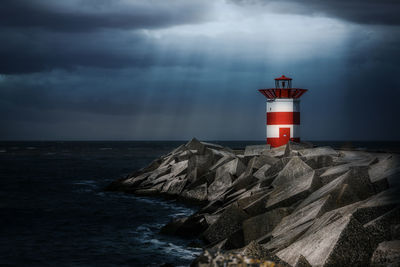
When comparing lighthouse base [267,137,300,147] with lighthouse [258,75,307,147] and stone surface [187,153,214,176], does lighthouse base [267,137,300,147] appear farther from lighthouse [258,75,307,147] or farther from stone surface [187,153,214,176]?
stone surface [187,153,214,176]

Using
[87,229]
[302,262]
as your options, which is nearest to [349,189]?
[302,262]

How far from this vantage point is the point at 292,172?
10.3 m

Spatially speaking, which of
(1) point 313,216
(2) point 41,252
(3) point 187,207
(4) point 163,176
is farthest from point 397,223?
(4) point 163,176

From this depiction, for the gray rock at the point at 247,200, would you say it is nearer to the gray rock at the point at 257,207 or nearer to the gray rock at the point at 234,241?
the gray rock at the point at 257,207

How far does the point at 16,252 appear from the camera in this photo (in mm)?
9938

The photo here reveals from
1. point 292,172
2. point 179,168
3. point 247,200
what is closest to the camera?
point 247,200

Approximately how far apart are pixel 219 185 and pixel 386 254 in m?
9.75

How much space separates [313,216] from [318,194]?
1.26m

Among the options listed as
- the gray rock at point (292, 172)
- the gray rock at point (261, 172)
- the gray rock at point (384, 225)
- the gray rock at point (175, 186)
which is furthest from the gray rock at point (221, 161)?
the gray rock at point (384, 225)

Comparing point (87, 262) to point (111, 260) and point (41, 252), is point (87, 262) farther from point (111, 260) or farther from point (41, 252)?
point (41, 252)

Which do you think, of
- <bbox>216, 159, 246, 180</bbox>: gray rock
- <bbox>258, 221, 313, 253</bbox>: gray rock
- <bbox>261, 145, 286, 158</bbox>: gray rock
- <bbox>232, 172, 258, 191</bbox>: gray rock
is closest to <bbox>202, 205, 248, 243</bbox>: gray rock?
<bbox>258, 221, 313, 253</bbox>: gray rock

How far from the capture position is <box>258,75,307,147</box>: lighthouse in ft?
59.8

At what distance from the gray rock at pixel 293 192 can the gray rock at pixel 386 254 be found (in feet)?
11.7

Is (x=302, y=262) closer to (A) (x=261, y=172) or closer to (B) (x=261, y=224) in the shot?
(B) (x=261, y=224)
